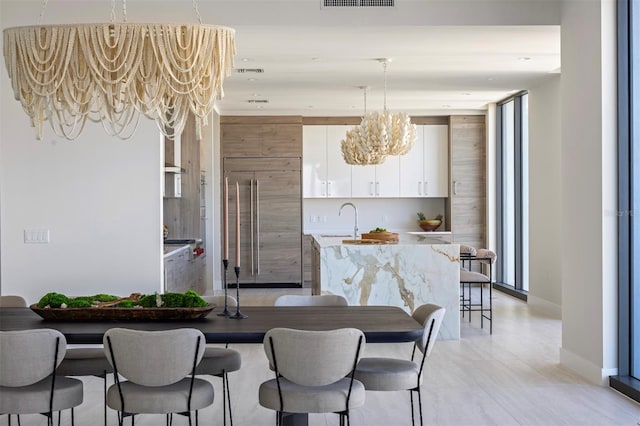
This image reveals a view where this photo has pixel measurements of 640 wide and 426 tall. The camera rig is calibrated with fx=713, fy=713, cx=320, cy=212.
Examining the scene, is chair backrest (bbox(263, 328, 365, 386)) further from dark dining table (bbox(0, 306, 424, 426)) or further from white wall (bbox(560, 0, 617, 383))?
white wall (bbox(560, 0, 617, 383))

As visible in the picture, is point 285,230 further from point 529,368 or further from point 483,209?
point 529,368

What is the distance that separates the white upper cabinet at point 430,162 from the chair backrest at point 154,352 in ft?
27.6

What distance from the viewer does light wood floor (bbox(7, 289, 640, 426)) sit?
4.20 m

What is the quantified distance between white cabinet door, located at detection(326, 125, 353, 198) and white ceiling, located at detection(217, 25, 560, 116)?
0.58 meters

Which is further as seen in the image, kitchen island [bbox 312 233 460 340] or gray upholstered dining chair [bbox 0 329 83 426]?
kitchen island [bbox 312 233 460 340]

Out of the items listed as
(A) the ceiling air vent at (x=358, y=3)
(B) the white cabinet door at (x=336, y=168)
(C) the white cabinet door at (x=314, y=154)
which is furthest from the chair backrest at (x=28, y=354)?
(B) the white cabinet door at (x=336, y=168)

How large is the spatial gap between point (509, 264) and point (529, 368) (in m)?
4.95

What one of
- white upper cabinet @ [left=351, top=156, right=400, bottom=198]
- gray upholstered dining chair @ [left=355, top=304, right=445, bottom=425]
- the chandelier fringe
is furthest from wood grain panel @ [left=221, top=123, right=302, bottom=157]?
gray upholstered dining chair @ [left=355, top=304, right=445, bottom=425]

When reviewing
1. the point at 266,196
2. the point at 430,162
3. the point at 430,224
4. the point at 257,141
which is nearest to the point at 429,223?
the point at 430,224

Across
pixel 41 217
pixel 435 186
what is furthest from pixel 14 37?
pixel 435 186

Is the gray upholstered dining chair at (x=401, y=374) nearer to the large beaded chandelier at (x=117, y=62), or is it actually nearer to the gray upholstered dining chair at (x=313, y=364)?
the gray upholstered dining chair at (x=313, y=364)

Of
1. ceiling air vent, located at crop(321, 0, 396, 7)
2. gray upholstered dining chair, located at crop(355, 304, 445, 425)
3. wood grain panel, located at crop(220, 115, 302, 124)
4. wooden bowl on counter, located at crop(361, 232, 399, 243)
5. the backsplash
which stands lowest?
gray upholstered dining chair, located at crop(355, 304, 445, 425)

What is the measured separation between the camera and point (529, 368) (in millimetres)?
5488

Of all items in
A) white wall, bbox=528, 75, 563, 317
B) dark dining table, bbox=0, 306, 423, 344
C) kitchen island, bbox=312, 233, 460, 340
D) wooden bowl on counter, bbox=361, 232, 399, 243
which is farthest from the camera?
white wall, bbox=528, 75, 563, 317
